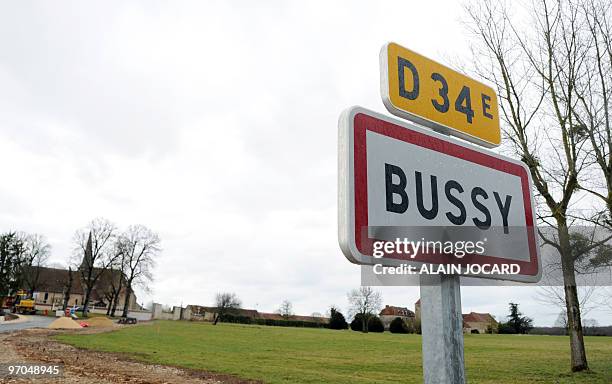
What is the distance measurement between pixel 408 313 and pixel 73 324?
261ft

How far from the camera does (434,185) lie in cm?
149

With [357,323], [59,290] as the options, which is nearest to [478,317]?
[357,323]

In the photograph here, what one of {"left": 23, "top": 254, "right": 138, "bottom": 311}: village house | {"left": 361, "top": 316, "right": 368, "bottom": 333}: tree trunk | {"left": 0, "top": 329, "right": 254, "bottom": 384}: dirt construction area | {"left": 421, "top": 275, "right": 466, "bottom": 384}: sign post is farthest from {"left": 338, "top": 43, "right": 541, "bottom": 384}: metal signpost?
{"left": 23, "top": 254, "right": 138, "bottom": 311}: village house

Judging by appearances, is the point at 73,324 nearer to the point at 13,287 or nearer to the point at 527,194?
the point at 13,287

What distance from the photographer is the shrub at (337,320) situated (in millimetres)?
80312

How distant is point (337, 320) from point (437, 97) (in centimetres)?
8234

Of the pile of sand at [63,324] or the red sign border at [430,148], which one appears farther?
the pile of sand at [63,324]

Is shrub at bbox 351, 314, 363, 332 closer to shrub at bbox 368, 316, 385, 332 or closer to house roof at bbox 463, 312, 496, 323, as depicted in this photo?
shrub at bbox 368, 316, 385, 332

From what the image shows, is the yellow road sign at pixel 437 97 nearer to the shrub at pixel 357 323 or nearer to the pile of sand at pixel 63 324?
the pile of sand at pixel 63 324

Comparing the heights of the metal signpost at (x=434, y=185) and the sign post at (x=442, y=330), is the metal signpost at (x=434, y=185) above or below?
above

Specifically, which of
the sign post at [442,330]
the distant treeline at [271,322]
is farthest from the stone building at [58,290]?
the sign post at [442,330]

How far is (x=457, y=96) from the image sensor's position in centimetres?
182

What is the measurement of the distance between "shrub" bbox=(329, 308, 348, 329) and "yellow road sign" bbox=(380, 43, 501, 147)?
81783 millimetres

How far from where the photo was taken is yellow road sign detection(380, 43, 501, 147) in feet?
5.33
